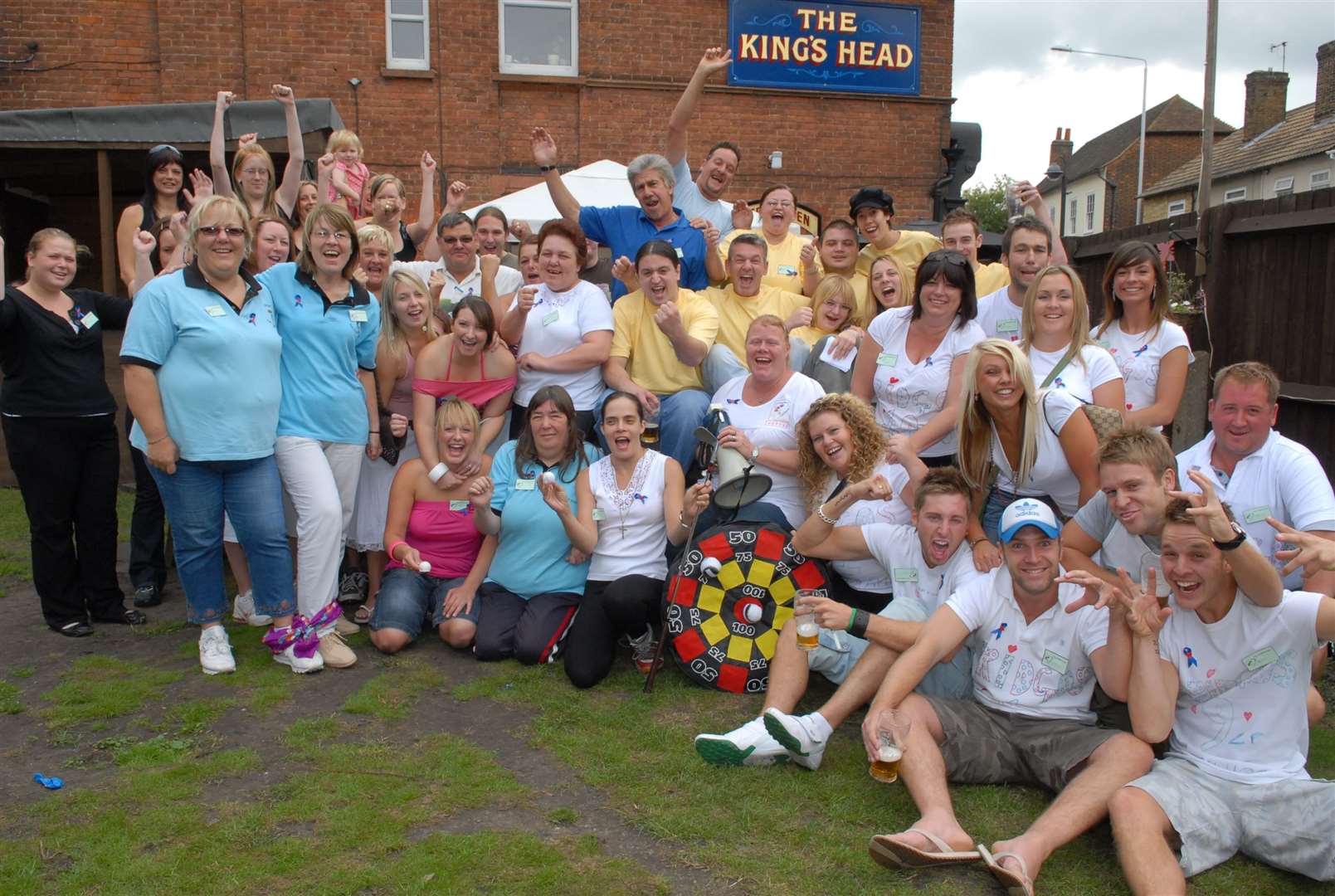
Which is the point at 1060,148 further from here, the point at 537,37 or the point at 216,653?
the point at 216,653

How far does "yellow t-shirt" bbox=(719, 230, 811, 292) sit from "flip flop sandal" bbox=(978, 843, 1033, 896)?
3.79m

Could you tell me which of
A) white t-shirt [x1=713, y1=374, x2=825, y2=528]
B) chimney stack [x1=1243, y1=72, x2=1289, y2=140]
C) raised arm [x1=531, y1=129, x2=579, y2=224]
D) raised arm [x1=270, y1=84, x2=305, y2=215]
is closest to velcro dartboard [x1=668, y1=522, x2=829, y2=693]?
white t-shirt [x1=713, y1=374, x2=825, y2=528]

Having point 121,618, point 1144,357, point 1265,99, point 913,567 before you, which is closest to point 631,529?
point 913,567

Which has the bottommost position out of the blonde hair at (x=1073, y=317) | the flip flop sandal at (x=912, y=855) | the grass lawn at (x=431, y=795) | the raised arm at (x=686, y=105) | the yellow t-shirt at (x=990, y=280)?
the grass lawn at (x=431, y=795)

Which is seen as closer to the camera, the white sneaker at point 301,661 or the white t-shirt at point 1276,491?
the white t-shirt at point 1276,491

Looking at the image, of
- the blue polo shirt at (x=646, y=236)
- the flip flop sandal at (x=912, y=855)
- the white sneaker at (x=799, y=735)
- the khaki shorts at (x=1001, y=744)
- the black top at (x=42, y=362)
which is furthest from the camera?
the blue polo shirt at (x=646, y=236)

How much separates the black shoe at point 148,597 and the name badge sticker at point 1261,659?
5.19 meters

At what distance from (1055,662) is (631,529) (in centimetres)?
201

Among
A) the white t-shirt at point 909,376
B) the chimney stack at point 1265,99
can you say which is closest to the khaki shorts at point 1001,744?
the white t-shirt at point 909,376

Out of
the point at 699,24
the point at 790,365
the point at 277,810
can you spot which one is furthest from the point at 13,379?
the point at 699,24

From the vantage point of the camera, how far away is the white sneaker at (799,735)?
356 centimetres

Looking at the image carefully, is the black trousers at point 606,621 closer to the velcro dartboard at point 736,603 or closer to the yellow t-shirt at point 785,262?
the velcro dartboard at point 736,603

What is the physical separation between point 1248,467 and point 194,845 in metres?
3.83

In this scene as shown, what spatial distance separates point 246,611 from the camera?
17.1 ft
